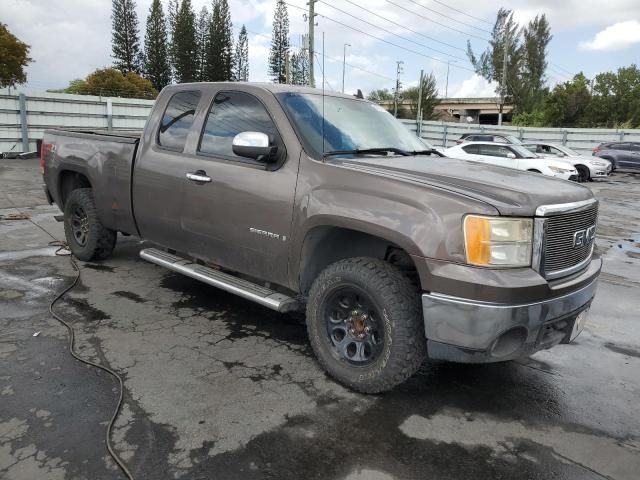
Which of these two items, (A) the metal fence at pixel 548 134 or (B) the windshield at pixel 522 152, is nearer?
(B) the windshield at pixel 522 152

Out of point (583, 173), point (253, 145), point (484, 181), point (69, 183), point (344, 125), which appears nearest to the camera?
point (484, 181)

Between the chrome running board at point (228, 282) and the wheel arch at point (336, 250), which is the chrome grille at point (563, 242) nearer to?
the wheel arch at point (336, 250)

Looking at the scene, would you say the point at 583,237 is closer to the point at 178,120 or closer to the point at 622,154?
the point at 178,120

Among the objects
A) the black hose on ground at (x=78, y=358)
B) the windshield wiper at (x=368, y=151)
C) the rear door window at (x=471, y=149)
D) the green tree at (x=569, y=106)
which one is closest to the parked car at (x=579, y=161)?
the rear door window at (x=471, y=149)

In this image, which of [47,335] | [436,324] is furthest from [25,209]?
[436,324]

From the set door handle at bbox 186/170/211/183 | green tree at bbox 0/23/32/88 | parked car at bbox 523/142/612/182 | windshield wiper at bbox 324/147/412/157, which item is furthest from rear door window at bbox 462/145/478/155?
green tree at bbox 0/23/32/88

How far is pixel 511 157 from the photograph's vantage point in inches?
661

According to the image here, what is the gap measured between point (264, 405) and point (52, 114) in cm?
1977

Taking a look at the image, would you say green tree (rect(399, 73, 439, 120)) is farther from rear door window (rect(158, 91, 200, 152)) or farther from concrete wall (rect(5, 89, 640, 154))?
rear door window (rect(158, 91, 200, 152))

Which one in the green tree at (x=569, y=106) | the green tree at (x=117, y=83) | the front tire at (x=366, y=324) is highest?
the green tree at (x=117, y=83)

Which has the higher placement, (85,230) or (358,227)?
(358,227)

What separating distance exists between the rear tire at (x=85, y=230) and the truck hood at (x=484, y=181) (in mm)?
3306

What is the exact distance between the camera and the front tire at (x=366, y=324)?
299 centimetres

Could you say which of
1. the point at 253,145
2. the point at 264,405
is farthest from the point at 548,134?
the point at 264,405
